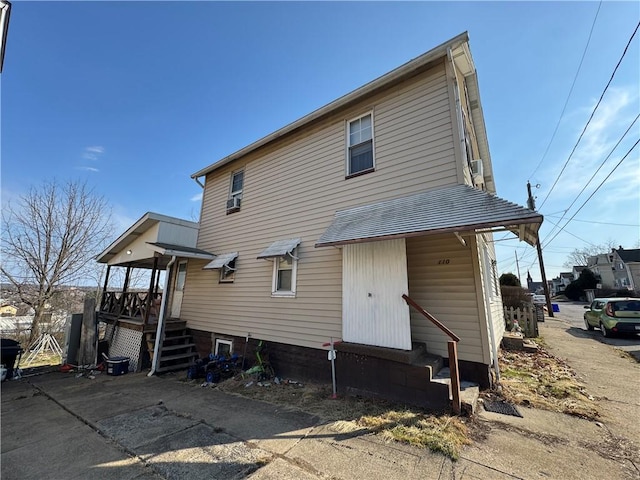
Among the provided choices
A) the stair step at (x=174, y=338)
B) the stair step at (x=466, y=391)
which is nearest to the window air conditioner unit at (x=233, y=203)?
the stair step at (x=174, y=338)

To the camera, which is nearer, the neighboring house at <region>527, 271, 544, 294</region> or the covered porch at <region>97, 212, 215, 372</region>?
the covered porch at <region>97, 212, 215, 372</region>

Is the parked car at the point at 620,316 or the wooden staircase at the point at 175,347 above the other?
the parked car at the point at 620,316

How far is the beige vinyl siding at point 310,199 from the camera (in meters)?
5.28

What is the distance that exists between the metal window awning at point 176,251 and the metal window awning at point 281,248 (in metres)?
2.77

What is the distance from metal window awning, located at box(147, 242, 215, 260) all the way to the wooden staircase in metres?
2.43

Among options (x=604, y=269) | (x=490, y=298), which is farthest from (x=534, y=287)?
(x=490, y=298)

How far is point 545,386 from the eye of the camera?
500cm

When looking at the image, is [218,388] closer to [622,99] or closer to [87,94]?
[87,94]

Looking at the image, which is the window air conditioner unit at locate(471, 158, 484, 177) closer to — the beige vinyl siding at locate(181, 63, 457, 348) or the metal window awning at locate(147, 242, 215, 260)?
the beige vinyl siding at locate(181, 63, 457, 348)

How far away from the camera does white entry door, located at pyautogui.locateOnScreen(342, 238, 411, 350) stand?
4.56 m

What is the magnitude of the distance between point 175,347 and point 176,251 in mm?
3040

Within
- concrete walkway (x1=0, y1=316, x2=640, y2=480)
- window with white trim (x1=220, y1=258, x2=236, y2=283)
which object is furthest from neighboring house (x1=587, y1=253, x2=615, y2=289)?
window with white trim (x1=220, y1=258, x2=236, y2=283)

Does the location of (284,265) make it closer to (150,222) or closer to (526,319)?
(150,222)

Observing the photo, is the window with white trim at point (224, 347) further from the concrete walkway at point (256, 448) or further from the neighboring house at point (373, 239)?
the concrete walkway at point (256, 448)
